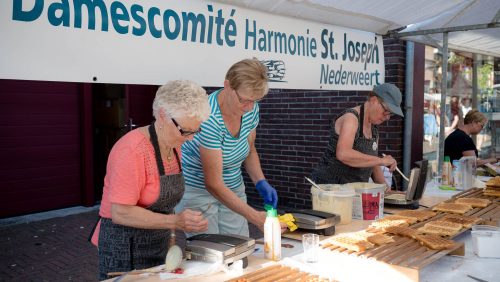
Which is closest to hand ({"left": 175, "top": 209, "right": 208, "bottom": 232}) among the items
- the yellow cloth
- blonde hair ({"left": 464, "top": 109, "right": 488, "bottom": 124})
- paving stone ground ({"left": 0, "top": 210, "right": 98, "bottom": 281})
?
the yellow cloth

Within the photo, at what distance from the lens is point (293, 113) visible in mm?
7961

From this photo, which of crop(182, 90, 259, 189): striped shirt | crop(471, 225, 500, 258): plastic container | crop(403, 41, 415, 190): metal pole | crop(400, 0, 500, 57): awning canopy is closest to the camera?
crop(471, 225, 500, 258): plastic container

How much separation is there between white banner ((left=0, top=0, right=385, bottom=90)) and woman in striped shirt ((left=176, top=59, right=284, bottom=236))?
1.24 ft

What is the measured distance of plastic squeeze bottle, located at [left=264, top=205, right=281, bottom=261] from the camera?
241 cm

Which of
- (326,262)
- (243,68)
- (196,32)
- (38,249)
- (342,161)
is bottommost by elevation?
(38,249)

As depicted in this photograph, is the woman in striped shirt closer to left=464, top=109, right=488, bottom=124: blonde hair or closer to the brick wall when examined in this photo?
left=464, top=109, right=488, bottom=124: blonde hair

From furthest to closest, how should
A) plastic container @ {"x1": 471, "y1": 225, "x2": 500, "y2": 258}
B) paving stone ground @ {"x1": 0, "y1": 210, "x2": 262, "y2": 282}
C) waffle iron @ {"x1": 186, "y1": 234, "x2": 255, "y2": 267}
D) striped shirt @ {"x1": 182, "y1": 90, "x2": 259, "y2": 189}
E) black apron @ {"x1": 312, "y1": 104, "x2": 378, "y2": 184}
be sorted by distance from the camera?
paving stone ground @ {"x1": 0, "y1": 210, "x2": 262, "y2": 282} → black apron @ {"x1": 312, "y1": 104, "x2": 378, "y2": 184} → striped shirt @ {"x1": 182, "y1": 90, "x2": 259, "y2": 189} → plastic container @ {"x1": 471, "y1": 225, "x2": 500, "y2": 258} → waffle iron @ {"x1": 186, "y1": 234, "x2": 255, "y2": 267}

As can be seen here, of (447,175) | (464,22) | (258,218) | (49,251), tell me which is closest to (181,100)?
(258,218)

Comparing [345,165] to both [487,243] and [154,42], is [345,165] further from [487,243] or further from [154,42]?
[154,42]

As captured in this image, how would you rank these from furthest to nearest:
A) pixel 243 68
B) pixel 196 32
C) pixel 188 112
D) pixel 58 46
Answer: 1. pixel 196 32
2. pixel 243 68
3. pixel 58 46
4. pixel 188 112

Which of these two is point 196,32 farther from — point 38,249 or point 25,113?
point 25,113

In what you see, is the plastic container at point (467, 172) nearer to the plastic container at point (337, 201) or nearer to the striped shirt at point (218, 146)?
the plastic container at point (337, 201)

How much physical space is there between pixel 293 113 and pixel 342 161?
13.5 ft

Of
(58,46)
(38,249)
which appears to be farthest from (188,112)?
(38,249)
